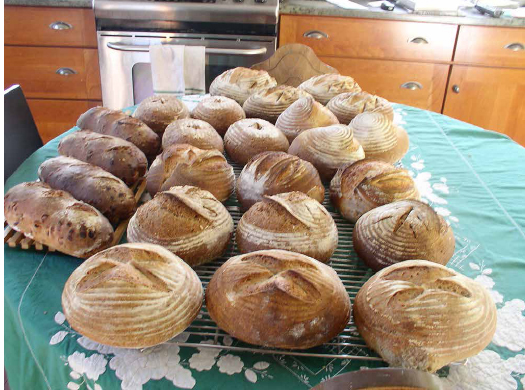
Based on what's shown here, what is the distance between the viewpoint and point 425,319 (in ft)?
2.75

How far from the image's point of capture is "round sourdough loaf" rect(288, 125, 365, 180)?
150cm

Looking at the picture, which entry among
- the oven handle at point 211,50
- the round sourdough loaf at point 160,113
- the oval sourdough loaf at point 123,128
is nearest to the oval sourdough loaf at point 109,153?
the oval sourdough loaf at point 123,128

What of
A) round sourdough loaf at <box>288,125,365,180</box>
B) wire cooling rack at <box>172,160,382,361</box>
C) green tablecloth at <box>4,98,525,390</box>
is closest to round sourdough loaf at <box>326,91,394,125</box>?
round sourdough loaf at <box>288,125,365,180</box>

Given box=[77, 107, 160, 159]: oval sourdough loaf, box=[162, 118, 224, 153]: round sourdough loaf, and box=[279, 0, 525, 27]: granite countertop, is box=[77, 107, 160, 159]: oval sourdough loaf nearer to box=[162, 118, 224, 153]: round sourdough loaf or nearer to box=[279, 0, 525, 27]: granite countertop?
box=[162, 118, 224, 153]: round sourdough loaf

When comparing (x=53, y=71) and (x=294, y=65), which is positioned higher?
(x=294, y=65)

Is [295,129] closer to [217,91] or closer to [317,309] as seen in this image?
[217,91]

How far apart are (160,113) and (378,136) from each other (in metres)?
0.79

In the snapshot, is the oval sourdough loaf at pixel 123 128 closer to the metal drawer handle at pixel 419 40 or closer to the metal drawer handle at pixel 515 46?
the metal drawer handle at pixel 419 40

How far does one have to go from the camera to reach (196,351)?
0.88 meters

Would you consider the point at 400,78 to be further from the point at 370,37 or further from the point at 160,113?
the point at 160,113

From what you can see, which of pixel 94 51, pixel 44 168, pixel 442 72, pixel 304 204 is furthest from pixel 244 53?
pixel 304 204

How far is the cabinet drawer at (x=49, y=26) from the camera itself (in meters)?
3.05

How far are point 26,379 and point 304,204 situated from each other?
27.8 inches

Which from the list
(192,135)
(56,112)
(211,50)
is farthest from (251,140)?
(56,112)
